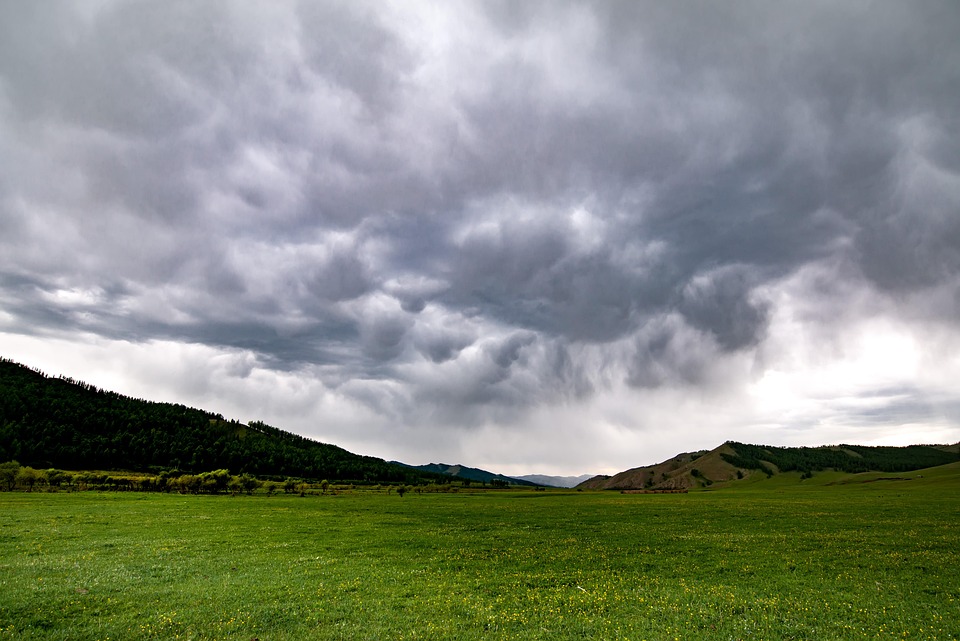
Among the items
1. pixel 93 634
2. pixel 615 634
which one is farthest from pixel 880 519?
pixel 93 634

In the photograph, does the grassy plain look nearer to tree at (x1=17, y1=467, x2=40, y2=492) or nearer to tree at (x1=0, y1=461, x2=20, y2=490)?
tree at (x1=0, y1=461, x2=20, y2=490)

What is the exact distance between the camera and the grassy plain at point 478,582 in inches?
739

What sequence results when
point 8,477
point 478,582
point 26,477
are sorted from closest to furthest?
point 478,582 < point 8,477 < point 26,477

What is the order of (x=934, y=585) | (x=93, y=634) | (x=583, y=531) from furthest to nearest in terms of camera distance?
(x=583, y=531)
(x=934, y=585)
(x=93, y=634)

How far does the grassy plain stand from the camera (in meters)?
18.8

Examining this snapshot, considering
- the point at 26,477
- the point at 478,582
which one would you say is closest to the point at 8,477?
the point at 26,477

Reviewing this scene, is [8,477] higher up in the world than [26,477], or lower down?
higher up

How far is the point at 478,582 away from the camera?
2580cm

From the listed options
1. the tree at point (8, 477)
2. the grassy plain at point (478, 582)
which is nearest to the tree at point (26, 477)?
the tree at point (8, 477)

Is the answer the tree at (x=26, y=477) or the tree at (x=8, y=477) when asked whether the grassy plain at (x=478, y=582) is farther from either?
the tree at (x=26, y=477)

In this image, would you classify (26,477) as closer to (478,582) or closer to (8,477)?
(8,477)

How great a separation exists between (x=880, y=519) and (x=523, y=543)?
4519cm

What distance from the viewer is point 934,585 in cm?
2464

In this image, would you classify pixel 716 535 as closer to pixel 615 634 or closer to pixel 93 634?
pixel 615 634
